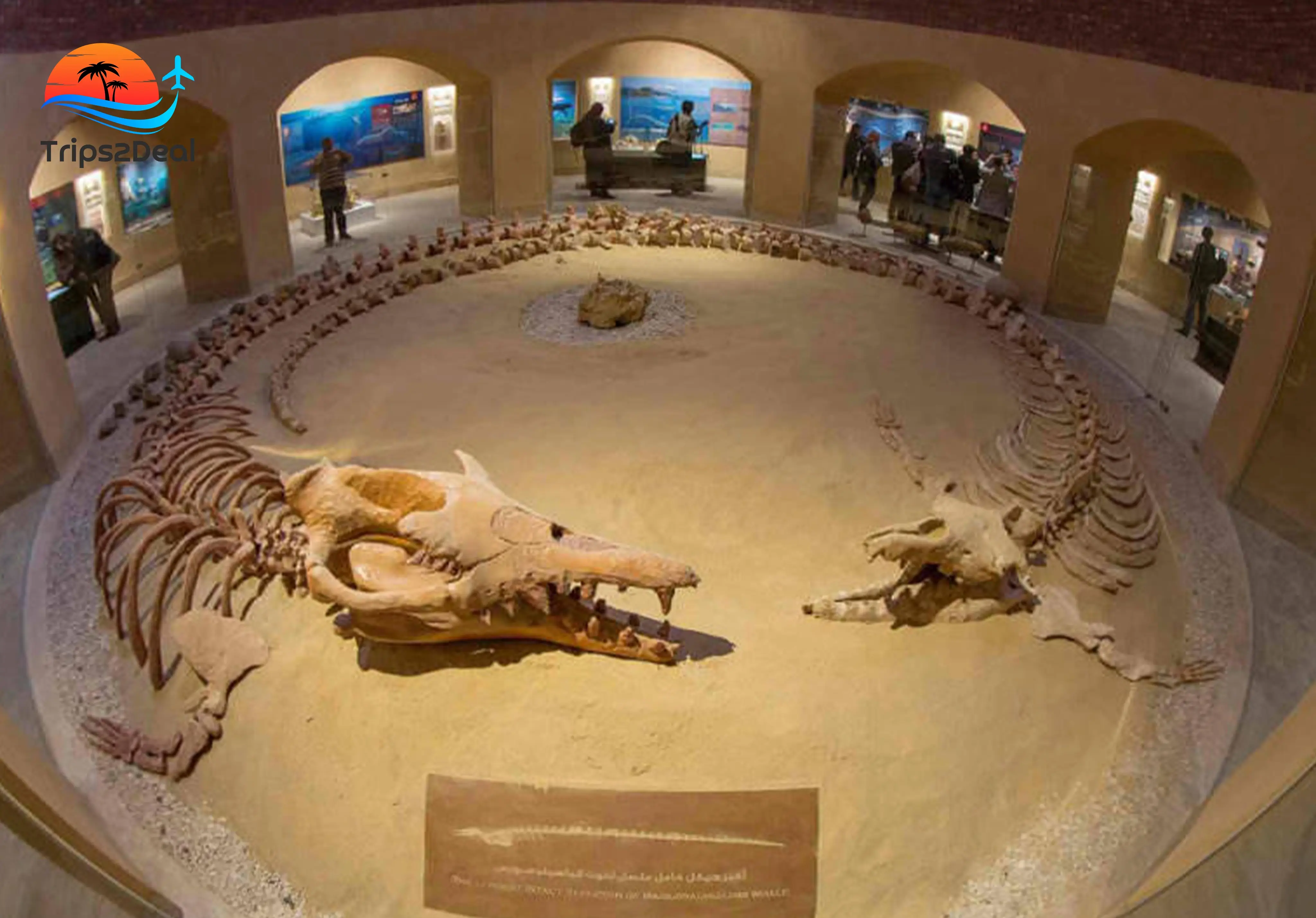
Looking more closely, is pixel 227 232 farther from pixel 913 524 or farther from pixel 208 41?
pixel 913 524

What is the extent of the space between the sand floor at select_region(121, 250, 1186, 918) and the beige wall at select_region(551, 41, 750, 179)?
10946 millimetres

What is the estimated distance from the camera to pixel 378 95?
1669 cm

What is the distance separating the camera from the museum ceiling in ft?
30.6

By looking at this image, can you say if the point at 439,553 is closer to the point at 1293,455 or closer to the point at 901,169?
the point at 1293,455

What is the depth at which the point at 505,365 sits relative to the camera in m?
10.8

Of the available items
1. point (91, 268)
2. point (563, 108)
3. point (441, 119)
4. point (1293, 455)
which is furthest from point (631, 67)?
point (1293, 455)

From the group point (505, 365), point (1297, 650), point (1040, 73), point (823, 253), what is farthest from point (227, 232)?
point (1297, 650)

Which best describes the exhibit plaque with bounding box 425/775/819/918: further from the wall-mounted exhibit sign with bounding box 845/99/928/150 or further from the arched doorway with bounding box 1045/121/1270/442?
the wall-mounted exhibit sign with bounding box 845/99/928/150

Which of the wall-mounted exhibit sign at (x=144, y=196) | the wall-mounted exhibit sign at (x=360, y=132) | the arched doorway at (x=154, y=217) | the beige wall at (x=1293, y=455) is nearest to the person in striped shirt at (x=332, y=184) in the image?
the wall-mounted exhibit sign at (x=360, y=132)

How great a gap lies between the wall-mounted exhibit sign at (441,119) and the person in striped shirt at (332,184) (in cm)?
280

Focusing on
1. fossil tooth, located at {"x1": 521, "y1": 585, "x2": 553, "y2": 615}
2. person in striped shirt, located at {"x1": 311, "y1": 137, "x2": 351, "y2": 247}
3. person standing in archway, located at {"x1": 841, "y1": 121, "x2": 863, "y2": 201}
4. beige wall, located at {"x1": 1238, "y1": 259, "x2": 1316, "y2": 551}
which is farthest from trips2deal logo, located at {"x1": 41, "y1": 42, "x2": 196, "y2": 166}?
beige wall, located at {"x1": 1238, "y1": 259, "x2": 1316, "y2": 551}

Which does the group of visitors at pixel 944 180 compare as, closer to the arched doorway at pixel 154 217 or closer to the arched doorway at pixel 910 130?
the arched doorway at pixel 910 130

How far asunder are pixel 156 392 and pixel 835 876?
797 cm

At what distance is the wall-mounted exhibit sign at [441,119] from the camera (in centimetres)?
1772
